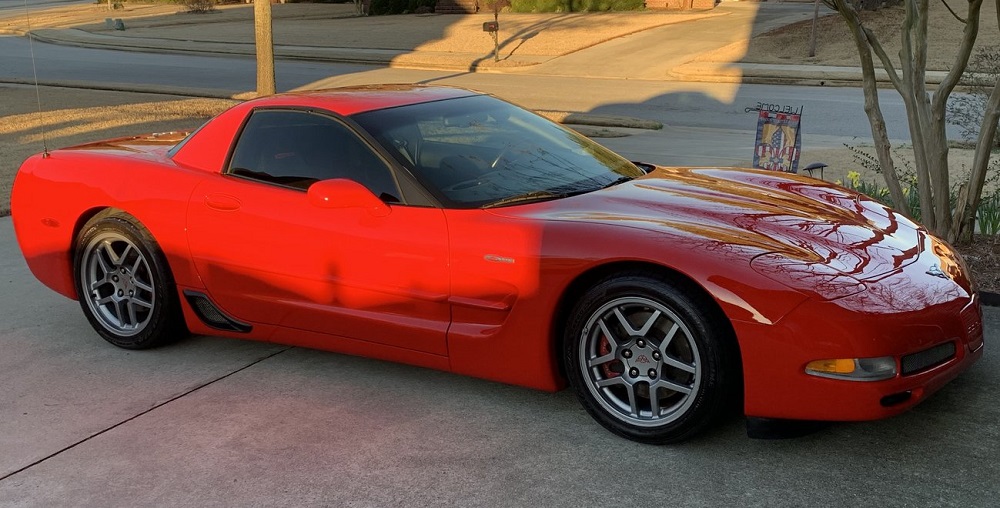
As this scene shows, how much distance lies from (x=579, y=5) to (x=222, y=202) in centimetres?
3703

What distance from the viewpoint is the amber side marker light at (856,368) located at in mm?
3385

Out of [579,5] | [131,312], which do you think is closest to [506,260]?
[131,312]

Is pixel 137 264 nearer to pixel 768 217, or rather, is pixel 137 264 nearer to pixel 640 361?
pixel 640 361

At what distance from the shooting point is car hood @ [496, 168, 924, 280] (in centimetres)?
372

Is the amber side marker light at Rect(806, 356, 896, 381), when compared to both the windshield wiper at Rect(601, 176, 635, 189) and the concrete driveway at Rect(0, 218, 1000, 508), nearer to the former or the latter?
the concrete driveway at Rect(0, 218, 1000, 508)

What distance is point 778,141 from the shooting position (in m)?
7.84

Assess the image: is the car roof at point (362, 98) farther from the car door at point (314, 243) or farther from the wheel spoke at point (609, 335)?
the wheel spoke at point (609, 335)

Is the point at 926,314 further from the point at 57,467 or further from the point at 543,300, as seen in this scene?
the point at 57,467

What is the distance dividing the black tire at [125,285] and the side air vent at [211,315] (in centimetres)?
13

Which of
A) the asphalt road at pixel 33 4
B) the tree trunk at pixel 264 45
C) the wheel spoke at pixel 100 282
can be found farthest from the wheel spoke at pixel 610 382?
the asphalt road at pixel 33 4

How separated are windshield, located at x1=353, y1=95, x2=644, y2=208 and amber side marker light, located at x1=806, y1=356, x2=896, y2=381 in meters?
1.46

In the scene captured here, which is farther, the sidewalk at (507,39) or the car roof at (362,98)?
the sidewalk at (507,39)

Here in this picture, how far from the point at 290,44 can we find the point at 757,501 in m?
30.3

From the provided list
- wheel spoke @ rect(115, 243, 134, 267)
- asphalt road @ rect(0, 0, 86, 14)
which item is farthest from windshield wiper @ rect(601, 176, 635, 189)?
asphalt road @ rect(0, 0, 86, 14)
